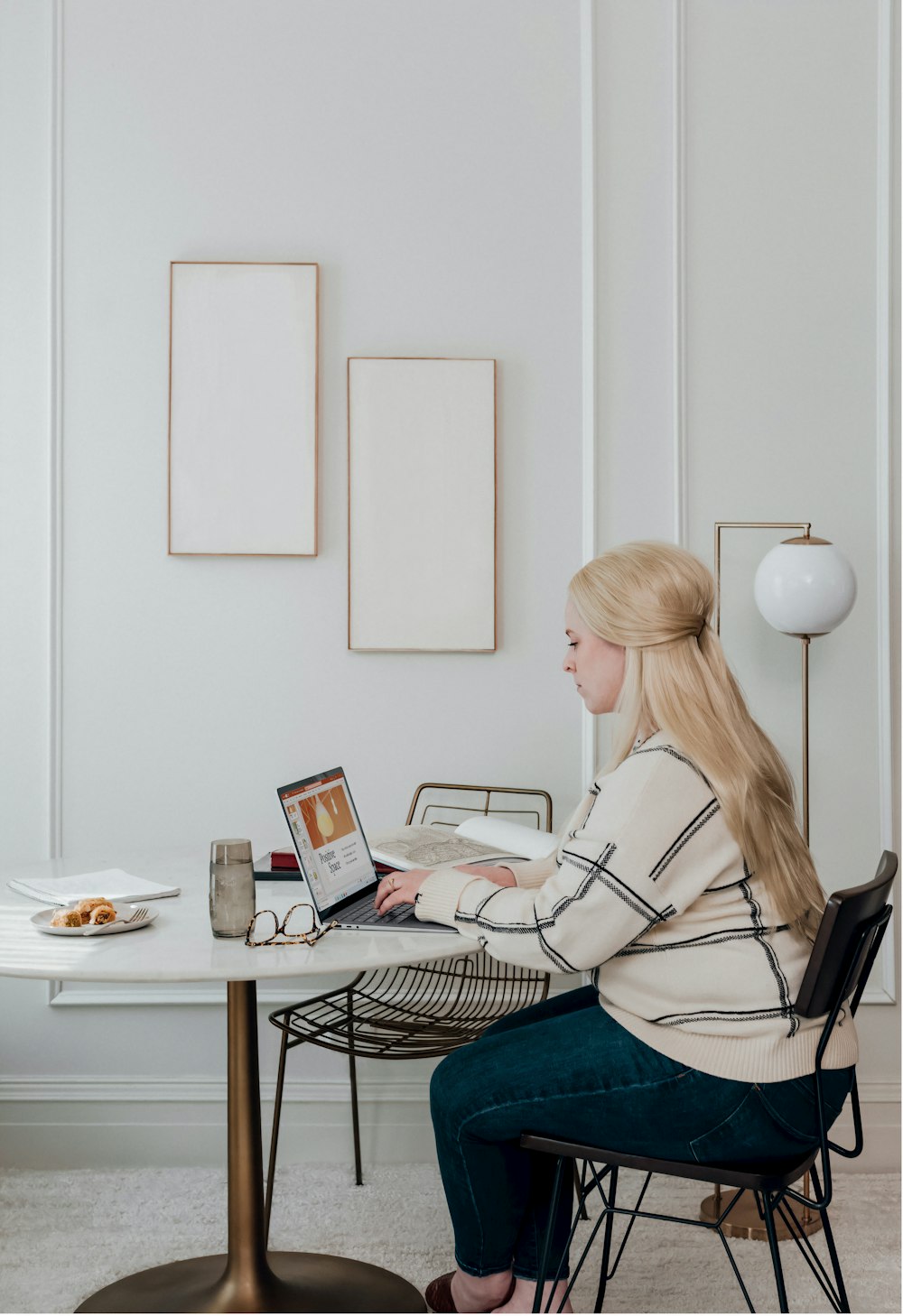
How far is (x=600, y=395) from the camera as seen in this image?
2697mm

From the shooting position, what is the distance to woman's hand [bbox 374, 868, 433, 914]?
1.65 meters

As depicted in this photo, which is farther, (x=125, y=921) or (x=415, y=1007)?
(x=415, y=1007)

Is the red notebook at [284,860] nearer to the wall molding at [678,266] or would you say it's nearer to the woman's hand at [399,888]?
the woman's hand at [399,888]

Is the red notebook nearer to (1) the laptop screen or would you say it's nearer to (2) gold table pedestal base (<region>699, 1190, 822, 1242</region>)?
(1) the laptop screen

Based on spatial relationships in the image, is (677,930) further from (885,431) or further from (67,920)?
(885,431)

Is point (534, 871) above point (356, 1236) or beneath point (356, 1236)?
above

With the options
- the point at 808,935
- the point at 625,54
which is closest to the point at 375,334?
the point at 625,54

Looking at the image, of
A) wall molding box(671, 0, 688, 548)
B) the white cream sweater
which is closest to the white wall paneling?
wall molding box(671, 0, 688, 548)

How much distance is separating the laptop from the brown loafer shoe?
2.33ft

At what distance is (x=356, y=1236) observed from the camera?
2260mm

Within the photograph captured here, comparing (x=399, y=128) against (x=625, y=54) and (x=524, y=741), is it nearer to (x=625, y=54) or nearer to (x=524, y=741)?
(x=625, y=54)

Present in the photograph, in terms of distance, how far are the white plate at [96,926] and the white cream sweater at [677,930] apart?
0.53m

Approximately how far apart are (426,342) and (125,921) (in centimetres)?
164

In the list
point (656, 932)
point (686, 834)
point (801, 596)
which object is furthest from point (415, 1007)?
point (801, 596)
